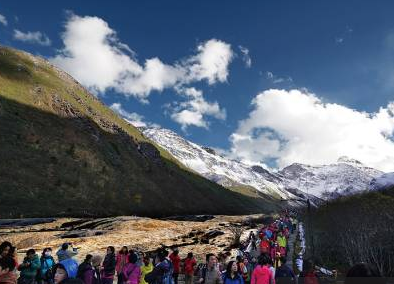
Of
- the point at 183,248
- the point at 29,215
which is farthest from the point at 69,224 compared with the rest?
the point at 183,248

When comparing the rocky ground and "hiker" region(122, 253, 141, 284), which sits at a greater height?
the rocky ground

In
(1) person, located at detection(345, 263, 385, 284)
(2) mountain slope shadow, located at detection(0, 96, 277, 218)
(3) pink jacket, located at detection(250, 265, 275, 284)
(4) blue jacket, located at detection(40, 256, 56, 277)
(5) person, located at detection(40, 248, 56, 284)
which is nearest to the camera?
(1) person, located at detection(345, 263, 385, 284)

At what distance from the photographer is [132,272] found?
13.2m

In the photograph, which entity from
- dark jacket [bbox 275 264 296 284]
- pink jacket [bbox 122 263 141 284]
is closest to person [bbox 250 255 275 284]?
dark jacket [bbox 275 264 296 284]

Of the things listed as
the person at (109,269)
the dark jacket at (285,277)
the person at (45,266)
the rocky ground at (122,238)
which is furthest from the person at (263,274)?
the rocky ground at (122,238)

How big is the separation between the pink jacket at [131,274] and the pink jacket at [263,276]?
3297 mm

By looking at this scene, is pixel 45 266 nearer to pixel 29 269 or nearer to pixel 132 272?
pixel 29 269

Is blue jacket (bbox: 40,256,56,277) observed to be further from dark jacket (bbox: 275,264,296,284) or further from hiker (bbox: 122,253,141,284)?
dark jacket (bbox: 275,264,296,284)

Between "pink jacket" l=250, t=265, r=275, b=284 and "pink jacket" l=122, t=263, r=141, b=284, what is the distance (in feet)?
10.8

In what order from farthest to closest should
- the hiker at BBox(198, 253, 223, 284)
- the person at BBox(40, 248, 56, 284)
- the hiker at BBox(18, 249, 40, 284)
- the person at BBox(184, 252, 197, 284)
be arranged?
the person at BBox(184, 252, 197, 284) → the person at BBox(40, 248, 56, 284) → the hiker at BBox(18, 249, 40, 284) → the hiker at BBox(198, 253, 223, 284)

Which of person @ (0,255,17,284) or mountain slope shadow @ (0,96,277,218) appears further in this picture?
mountain slope shadow @ (0,96,277,218)

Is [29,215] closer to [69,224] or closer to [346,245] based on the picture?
[69,224]

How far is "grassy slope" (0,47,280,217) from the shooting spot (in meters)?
99.4

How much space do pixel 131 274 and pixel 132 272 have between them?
0.20ft
